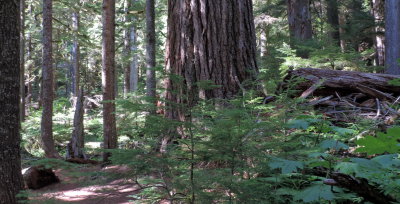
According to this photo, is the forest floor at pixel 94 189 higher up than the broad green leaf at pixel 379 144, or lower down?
lower down

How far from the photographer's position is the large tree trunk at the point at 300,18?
10.1 m

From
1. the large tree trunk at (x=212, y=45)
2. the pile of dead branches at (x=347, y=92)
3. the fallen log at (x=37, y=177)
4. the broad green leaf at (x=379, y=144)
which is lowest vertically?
the fallen log at (x=37, y=177)

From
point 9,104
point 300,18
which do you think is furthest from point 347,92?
point 300,18

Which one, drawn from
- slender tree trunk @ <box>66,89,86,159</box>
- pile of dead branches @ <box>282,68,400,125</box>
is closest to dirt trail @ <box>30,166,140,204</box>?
pile of dead branches @ <box>282,68,400,125</box>

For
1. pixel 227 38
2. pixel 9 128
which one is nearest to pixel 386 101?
pixel 227 38

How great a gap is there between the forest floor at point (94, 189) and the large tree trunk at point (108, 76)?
1.97 m

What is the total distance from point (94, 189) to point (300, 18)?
8.52 meters

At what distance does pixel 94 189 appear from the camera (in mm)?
4234

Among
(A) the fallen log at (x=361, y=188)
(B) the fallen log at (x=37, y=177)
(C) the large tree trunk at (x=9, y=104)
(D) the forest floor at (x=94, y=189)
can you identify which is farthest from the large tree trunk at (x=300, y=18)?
(A) the fallen log at (x=361, y=188)

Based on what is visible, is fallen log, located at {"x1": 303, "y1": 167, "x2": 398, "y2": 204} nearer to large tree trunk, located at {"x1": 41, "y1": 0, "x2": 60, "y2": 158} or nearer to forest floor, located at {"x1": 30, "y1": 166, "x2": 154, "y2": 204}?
forest floor, located at {"x1": 30, "y1": 166, "x2": 154, "y2": 204}

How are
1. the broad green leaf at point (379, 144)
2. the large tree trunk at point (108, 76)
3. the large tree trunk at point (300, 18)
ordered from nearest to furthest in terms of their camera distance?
the broad green leaf at point (379, 144) < the large tree trunk at point (108, 76) < the large tree trunk at point (300, 18)

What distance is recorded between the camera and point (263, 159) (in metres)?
2.23

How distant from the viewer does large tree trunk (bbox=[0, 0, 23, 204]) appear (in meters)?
4.07

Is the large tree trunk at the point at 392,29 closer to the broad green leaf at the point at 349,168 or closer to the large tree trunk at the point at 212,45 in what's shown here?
the large tree trunk at the point at 212,45
